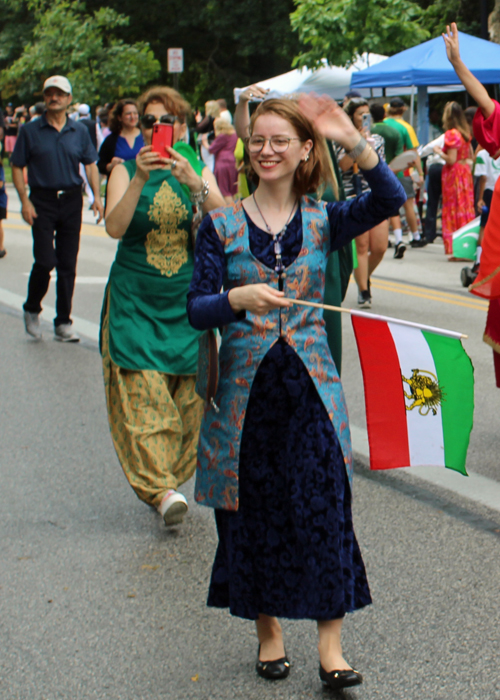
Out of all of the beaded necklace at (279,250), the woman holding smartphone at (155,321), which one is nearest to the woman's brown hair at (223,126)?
the woman holding smartphone at (155,321)

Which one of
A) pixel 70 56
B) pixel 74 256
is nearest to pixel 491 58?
pixel 74 256

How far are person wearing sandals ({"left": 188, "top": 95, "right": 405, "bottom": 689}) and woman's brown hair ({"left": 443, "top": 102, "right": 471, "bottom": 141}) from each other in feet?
37.8

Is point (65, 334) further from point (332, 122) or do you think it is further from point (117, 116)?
point (332, 122)

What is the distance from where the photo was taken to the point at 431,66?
1603cm

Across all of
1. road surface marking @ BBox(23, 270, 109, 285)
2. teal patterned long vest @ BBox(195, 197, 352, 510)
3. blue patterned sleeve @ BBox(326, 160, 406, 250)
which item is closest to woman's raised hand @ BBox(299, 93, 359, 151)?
blue patterned sleeve @ BBox(326, 160, 406, 250)

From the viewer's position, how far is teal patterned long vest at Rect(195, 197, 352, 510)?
3.00 meters

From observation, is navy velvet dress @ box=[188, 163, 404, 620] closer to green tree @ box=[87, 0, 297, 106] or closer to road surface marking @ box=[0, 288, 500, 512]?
road surface marking @ box=[0, 288, 500, 512]

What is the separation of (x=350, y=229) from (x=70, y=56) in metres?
33.0

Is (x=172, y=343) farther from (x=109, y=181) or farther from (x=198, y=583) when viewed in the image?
(x=198, y=583)

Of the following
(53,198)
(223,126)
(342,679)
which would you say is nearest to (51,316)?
(53,198)

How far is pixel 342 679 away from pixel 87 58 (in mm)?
33093

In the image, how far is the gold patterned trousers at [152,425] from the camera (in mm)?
4410

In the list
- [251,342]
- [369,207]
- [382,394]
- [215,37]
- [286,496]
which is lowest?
[286,496]

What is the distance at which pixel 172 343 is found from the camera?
459 centimetres
